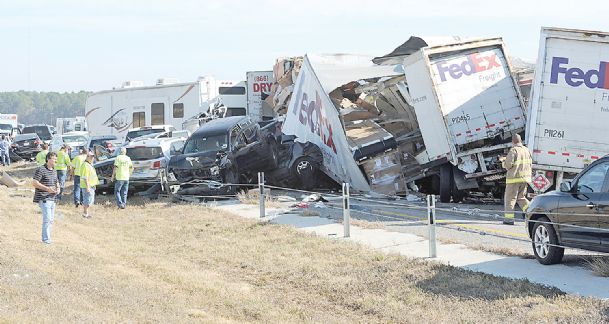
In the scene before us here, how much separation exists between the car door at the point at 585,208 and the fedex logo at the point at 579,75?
21.6 ft

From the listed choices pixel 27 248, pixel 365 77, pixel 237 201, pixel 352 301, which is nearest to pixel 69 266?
pixel 27 248

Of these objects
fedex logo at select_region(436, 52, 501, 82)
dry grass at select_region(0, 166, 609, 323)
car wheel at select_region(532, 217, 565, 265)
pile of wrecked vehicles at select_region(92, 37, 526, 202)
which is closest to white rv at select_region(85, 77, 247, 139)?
pile of wrecked vehicles at select_region(92, 37, 526, 202)

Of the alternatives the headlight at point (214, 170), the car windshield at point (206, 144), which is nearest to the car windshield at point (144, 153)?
the car windshield at point (206, 144)

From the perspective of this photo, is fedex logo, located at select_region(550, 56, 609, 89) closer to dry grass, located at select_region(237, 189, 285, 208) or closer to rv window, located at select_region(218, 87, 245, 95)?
dry grass, located at select_region(237, 189, 285, 208)

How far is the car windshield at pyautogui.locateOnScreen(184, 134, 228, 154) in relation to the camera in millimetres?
23672

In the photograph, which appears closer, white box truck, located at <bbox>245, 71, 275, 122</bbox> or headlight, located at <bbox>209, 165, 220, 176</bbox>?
headlight, located at <bbox>209, 165, 220, 176</bbox>

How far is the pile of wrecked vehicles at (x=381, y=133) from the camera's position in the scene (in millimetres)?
19641

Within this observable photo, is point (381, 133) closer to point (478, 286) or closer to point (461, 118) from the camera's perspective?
point (461, 118)

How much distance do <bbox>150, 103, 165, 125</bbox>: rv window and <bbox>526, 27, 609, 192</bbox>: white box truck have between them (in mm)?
22107

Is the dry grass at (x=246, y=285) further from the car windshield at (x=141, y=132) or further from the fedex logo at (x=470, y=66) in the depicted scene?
the car windshield at (x=141, y=132)

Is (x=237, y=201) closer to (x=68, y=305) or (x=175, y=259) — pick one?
(x=175, y=259)

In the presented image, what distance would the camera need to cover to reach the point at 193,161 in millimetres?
22844

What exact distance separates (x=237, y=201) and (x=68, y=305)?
13.0 metres

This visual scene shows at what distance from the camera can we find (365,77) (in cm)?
2398
